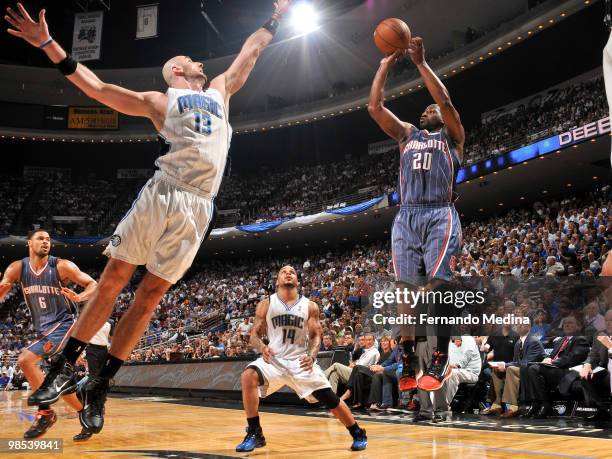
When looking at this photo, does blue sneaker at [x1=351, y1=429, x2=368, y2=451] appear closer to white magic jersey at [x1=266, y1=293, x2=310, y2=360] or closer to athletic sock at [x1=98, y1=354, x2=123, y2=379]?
white magic jersey at [x1=266, y1=293, x2=310, y2=360]

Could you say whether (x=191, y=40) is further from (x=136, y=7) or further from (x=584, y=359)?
(x=584, y=359)

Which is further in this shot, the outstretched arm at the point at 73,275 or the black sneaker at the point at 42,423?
the outstretched arm at the point at 73,275

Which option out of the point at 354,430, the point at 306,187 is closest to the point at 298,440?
the point at 354,430

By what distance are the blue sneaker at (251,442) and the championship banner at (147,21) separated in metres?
25.9

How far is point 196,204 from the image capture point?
3.69 metres

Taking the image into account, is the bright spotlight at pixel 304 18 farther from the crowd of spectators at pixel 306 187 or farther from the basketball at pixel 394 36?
the basketball at pixel 394 36

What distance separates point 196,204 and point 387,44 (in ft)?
6.78

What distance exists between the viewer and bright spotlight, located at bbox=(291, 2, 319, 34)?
25.6 m

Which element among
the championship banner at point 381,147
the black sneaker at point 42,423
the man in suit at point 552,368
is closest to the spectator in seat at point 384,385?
the man in suit at point 552,368

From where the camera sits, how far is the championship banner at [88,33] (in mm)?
28469

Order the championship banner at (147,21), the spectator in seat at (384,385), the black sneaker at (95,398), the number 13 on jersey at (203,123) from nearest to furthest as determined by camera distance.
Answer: the black sneaker at (95,398)
the number 13 on jersey at (203,123)
the spectator in seat at (384,385)
the championship banner at (147,21)

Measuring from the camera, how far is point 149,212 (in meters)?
3.52

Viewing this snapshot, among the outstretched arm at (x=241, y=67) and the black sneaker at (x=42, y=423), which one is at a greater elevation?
the outstretched arm at (x=241, y=67)

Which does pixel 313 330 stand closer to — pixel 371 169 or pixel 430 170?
pixel 430 170
